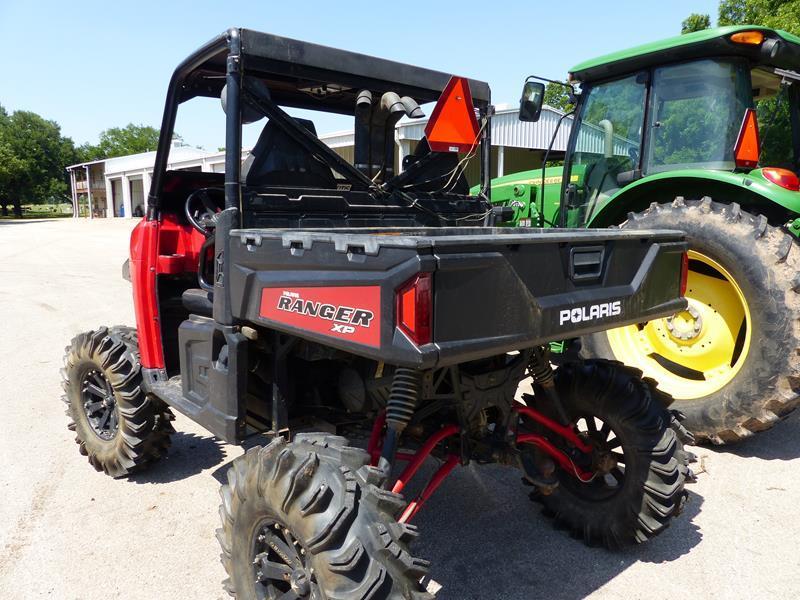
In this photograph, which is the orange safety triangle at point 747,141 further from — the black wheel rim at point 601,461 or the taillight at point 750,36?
the black wheel rim at point 601,461

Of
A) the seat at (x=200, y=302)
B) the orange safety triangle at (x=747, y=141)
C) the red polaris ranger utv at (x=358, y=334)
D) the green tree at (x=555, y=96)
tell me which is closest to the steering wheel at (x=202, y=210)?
the red polaris ranger utv at (x=358, y=334)

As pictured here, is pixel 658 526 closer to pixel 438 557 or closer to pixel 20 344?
pixel 438 557

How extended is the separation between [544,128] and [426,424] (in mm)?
18019

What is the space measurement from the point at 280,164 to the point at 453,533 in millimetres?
2064

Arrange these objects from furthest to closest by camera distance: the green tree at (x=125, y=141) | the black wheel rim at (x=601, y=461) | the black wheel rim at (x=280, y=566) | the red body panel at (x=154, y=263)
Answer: the green tree at (x=125, y=141) < the red body panel at (x=154, y=263) < the black wheel rim at (x=601, y=461) < the black wheel rim at (x=280, y=566)

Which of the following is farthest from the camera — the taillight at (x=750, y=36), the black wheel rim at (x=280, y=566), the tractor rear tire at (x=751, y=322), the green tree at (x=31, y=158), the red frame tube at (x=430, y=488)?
the green tree at (x=31, y=158)

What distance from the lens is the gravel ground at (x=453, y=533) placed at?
285 cm

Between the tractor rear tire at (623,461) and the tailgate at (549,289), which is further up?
the tailgate at (549,289)

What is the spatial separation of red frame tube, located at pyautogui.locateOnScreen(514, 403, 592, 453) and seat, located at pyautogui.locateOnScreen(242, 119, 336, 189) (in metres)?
1.50

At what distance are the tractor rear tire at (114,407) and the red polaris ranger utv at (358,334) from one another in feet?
0.05

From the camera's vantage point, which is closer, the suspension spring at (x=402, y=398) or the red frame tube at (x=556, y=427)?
the suspension spring at (x=402, y=398)

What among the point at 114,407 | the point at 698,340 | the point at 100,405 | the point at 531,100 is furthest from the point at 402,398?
the point at 531,100

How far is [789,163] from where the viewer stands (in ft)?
17.8

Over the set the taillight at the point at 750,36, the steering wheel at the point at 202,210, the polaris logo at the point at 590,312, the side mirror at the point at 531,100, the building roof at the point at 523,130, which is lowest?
the polaris logo at the point at 590,312
